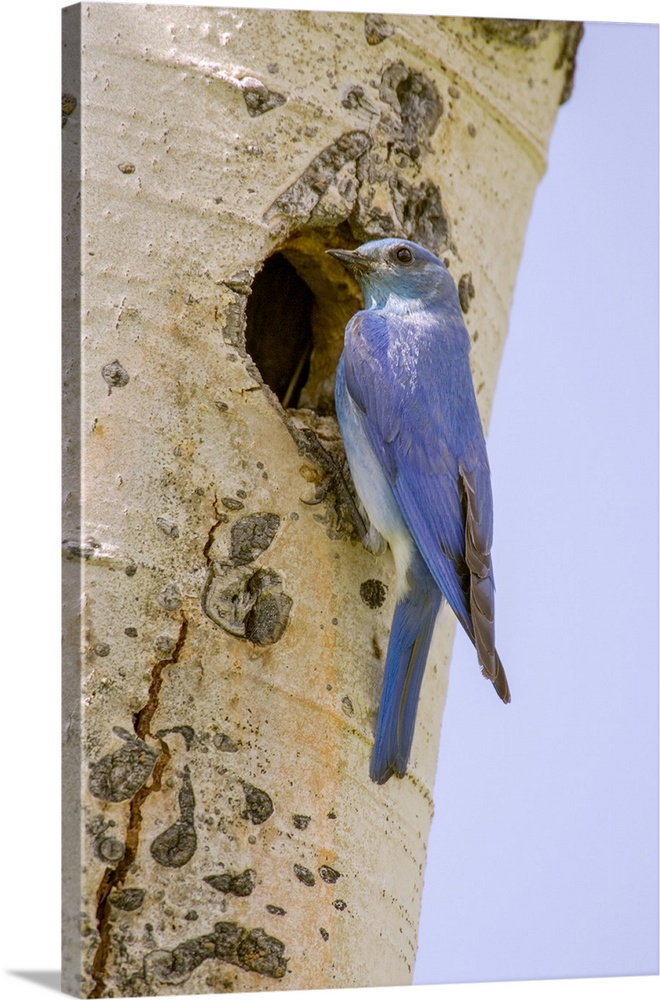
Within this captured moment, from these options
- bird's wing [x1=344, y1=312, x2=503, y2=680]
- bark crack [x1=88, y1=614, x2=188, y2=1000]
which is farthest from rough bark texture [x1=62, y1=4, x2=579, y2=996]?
bird's wing [x1=344, y1=312, x2=503, y2=680]

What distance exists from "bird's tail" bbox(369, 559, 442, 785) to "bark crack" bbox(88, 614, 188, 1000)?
1.55 feet

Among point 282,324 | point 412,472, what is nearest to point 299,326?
point 282,324

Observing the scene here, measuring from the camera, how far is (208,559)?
3027 millimetres

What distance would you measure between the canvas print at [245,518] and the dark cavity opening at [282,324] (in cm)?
24

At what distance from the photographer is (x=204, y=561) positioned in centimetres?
302

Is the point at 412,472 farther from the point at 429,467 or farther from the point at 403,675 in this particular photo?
the point at 403,675

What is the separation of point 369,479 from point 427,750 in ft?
2.10

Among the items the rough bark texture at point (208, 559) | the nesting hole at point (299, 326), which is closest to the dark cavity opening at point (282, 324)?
the nesting hole at point (299, 326)

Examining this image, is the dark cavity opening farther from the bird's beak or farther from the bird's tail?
the bird's tail

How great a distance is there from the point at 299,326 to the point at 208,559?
0.86 meters

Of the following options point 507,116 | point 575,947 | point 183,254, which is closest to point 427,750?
point 575,947

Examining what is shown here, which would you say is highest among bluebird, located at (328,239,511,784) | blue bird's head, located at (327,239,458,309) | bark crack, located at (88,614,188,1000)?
blue bird's head, located at (327,239,458,309)

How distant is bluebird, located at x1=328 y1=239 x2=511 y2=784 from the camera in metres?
3.22

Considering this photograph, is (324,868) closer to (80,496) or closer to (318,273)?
(80,496)
